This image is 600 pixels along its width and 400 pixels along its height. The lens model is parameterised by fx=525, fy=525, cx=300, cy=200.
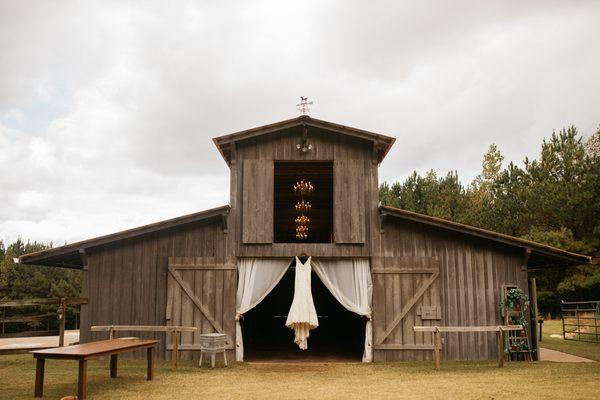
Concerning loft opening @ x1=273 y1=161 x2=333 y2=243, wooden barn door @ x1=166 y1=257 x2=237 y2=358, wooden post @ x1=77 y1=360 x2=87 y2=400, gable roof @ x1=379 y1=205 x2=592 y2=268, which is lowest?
wooden post @ x1=77 y1=360 x2=87 y2=400

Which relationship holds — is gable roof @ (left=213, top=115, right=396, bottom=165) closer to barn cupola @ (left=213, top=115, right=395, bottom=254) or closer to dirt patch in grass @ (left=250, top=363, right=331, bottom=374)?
barn cupola @ (left=213, top=115, right=395, bottom=254)

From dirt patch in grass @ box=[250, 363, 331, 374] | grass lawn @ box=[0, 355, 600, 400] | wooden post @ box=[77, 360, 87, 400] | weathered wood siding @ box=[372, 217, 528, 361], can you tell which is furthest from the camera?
weathered wood siding @ box=[372, 217, 528, 361]

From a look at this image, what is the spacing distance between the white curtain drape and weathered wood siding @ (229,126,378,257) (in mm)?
284

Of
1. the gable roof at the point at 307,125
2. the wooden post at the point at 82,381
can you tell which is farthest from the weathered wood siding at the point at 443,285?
the wooden post at the point at 82,381

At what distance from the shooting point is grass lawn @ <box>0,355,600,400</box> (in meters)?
8.60

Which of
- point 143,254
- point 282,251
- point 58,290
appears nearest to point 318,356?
point 282,251

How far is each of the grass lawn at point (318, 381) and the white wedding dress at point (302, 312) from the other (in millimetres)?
730

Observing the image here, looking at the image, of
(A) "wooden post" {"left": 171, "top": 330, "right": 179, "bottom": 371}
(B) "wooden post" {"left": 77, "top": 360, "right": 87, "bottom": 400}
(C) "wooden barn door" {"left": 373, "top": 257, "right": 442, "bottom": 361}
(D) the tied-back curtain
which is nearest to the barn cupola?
(D) the tied-back curtain

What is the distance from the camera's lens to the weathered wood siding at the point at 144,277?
13.1 m

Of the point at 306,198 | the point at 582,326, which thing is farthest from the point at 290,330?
the point at 582,326

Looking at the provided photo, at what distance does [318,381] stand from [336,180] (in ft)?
17.2

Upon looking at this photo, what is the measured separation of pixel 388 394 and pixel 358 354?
622cm

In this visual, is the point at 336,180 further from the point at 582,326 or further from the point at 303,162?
the point at 582,326

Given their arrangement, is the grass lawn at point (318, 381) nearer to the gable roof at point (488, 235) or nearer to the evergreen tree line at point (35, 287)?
the gable roof at point (488, 235)
